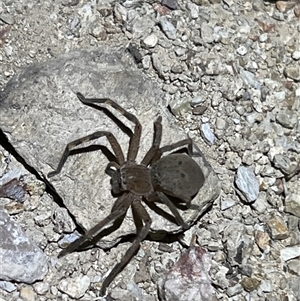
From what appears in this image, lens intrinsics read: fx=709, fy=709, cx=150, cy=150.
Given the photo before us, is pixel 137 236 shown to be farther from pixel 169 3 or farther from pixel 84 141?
pixel 169 3

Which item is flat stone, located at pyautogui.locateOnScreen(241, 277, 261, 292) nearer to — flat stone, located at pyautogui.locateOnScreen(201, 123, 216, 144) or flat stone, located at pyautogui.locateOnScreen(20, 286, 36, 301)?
flat stone, located at pyautogui.locateOnScreen(201, 123, 216, 144)

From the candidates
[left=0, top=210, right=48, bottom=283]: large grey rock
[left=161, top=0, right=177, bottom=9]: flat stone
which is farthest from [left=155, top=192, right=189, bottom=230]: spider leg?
[left=161, top=0, right=177, bottom=9]: flat stone

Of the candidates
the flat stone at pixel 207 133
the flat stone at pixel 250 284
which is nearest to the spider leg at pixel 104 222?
the flat stone at pixel 207 133

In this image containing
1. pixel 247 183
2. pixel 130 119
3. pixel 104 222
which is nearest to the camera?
pixel 104 222

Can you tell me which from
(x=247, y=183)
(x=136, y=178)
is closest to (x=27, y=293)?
(x=136, y=178)

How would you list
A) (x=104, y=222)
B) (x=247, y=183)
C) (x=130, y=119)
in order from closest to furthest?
(x=104, y=222) → (x=130, y=119) → (x=247, y=183)

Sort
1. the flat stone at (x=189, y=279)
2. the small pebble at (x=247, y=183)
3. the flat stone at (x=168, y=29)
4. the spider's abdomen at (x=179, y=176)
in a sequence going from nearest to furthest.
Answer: the spider's abdomen at (x=179, y=176), the flat stone at (x=189, y=279), the small pebble at (x=247, y=183), the flat stone at (x=168, y=29)

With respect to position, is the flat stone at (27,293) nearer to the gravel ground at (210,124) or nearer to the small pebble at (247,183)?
the gravel ground at (210,124)
